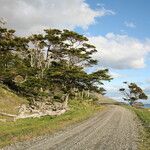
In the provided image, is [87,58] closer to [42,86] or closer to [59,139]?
[42,86]

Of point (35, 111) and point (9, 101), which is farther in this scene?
point (9, 101)

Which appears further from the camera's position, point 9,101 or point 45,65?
point 45,65

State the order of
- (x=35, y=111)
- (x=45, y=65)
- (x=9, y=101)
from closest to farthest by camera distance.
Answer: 1. (x=35, y=111)
2. (x=9, y=101)
3. (x=45, y=65)

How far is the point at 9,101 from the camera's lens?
52719 mm

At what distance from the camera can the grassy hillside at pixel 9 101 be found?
4778 centimetres

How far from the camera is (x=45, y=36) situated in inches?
2532

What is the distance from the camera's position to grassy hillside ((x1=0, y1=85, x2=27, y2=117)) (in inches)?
1881

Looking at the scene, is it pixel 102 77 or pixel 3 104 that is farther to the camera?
pixel 102 77

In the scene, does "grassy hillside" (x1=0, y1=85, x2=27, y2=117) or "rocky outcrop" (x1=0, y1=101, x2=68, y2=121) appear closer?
"rocky outcrop" (x1=0, y1=101, x2=68, y2=121)

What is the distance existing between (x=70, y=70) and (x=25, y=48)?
9768 millimetres

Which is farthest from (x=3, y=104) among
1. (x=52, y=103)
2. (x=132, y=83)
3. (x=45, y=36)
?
(x=132, y=83)

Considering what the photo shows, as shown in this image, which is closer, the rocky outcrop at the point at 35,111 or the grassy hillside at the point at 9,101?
the rocky outcrop at the point at 35,111

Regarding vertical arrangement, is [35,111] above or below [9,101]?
below

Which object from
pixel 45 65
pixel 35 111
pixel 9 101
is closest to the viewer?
pixel 35 111
